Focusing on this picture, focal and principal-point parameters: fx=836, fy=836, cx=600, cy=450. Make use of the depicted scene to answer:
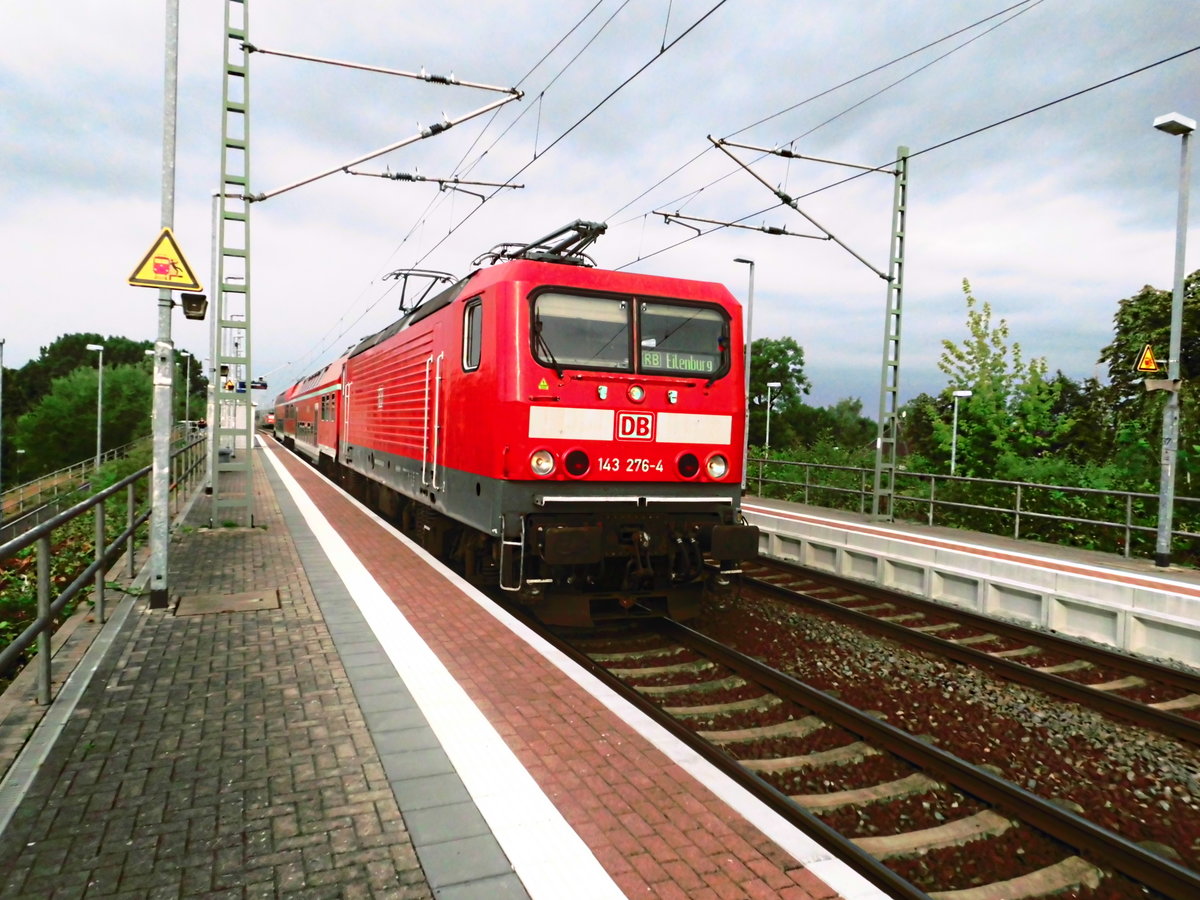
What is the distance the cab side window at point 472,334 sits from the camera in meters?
7.61

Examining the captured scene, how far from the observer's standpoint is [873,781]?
4.88 metres

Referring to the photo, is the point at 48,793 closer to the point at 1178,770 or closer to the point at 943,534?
the point at 1178,770

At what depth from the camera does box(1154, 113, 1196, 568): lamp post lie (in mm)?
10781

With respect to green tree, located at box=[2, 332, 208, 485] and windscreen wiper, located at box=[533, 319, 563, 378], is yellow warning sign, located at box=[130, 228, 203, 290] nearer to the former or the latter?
windscreen wiper, located at box=[533, 319, 563, 378]

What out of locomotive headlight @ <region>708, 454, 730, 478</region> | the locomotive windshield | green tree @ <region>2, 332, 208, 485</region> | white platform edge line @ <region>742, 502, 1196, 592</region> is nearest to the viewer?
the locomotive windshield

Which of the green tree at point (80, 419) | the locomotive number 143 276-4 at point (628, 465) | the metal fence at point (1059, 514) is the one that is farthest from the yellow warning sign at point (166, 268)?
the green tree at point (80, 419)

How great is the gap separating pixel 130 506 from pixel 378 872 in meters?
6.18

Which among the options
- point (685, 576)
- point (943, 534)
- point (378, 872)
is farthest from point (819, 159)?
point (378, 872)

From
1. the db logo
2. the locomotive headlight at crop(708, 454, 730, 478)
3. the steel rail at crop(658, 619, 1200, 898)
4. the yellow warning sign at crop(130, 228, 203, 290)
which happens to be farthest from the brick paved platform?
the yellow warning sign at crop(130, 228, 203, 290)

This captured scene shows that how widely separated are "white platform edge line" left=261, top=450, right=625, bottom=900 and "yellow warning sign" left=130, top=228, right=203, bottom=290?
3.38 m

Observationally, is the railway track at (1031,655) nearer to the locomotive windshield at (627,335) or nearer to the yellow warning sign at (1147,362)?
the locomotive windshield at (627,335)

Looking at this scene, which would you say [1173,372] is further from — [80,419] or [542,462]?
[80,419]

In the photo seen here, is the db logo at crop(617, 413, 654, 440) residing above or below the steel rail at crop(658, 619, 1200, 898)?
above

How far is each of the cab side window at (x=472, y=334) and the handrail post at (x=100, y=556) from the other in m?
3.20
